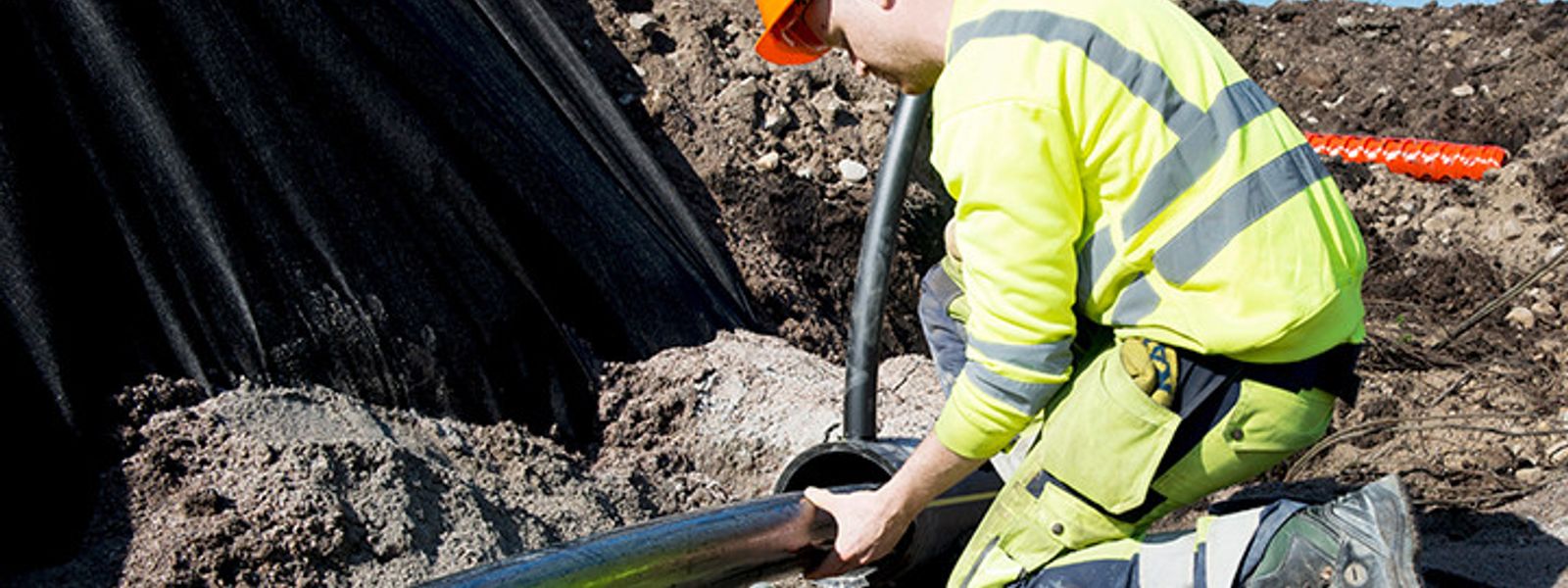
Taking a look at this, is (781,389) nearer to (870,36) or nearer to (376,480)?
(376,480)

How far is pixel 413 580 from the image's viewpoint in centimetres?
296

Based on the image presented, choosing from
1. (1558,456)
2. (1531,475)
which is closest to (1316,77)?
(1558,456)

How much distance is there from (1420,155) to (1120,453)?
7.67 m

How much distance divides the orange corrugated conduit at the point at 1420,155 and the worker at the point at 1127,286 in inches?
281

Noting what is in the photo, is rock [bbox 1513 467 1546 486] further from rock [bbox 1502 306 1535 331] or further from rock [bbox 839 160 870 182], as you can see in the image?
rock [bbox 839 160 870 182]

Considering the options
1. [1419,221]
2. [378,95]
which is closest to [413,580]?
[378,95]

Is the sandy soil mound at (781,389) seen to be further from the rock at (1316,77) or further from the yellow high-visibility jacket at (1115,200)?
the yellow high-visibility jacket at (1115,200)

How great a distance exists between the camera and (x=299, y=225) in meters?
3.42

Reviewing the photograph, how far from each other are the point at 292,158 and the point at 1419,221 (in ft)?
23.4

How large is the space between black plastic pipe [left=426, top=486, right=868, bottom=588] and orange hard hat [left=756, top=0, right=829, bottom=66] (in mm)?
885

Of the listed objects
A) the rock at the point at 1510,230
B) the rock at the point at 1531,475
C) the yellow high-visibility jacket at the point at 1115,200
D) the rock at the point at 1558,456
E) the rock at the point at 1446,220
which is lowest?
the rock at the point at 1510,230

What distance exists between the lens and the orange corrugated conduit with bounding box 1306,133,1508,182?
8.37 meters

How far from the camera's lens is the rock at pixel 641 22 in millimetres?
6211

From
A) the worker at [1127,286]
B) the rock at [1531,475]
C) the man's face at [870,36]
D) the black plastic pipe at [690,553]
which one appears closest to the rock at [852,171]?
the rock at [1531,475]
